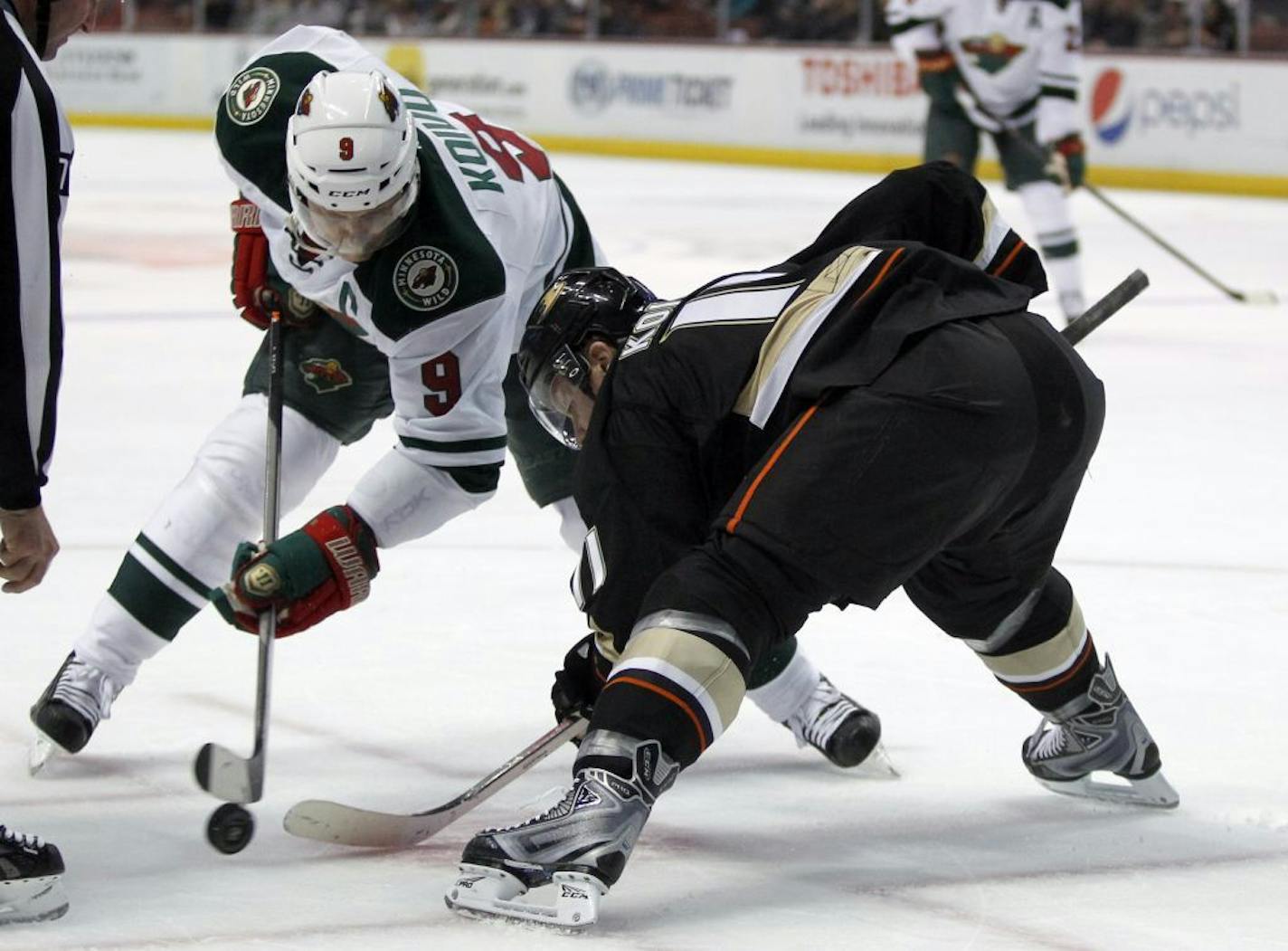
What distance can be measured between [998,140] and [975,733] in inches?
209

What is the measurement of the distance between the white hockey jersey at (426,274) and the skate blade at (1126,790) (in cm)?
83

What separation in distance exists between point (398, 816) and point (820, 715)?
2.17ft

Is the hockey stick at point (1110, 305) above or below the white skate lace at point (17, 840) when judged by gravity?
above

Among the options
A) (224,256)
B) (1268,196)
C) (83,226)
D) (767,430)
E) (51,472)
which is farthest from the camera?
(1268,196)

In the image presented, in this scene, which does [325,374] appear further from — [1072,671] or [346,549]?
[1072,671]

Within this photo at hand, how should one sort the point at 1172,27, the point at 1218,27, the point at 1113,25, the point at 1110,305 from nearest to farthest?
the point at 1110,305 < the point at 1218,27 < the point at 1172,27 < the point at 1113,25

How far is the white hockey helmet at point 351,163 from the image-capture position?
256 cm

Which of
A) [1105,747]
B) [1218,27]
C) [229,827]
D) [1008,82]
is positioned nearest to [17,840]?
[229,827]

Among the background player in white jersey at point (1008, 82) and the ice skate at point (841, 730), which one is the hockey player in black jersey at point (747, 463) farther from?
the background player in white jersey at point (1008, 82)

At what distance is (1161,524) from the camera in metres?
4.46

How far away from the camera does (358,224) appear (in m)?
2.62

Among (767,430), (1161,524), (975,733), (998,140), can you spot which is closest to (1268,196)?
(998,140)

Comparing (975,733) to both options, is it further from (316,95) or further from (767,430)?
(316,95)

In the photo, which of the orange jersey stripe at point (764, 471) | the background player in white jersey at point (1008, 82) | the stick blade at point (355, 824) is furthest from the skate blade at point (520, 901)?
the background player in white jersey at point (1008, 82)
